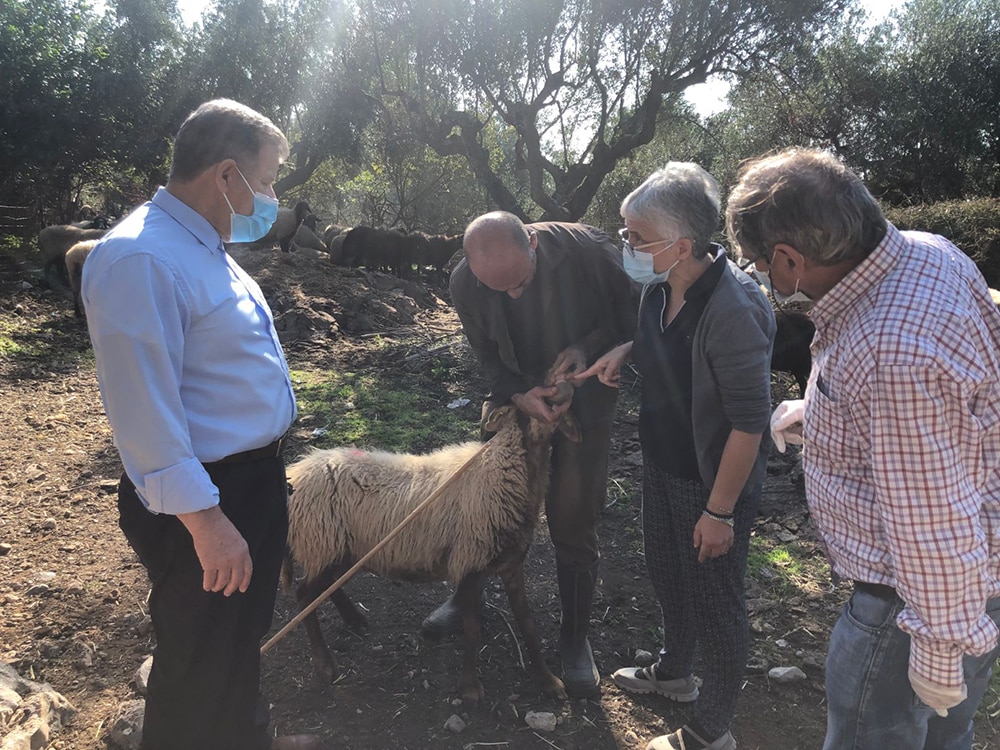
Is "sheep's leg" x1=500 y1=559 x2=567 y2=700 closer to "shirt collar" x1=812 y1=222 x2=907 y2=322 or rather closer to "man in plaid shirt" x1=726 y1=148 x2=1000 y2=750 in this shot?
"man in plaid shirt" x1=726 y1=148 x2=1000 y2=750

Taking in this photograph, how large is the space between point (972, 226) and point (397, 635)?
10289mm

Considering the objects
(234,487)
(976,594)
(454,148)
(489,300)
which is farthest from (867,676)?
(454,148)

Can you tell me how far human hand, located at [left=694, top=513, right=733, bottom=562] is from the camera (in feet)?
8.04

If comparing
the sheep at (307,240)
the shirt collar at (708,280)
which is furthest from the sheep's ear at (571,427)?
the sheep at (307,240)

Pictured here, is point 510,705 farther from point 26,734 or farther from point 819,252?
point 819,252

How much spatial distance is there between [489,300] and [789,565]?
9.81 ft

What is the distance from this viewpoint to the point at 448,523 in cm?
351

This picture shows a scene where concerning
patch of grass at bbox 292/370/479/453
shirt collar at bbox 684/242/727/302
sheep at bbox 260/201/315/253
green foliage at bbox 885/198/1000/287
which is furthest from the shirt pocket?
sheep at bbox 260/201/315/253

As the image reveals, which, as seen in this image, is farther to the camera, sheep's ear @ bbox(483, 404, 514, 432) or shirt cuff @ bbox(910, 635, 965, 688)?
sheep's ear @ bbox(483, 404, 514, 432)

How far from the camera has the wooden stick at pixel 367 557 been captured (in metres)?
2.86

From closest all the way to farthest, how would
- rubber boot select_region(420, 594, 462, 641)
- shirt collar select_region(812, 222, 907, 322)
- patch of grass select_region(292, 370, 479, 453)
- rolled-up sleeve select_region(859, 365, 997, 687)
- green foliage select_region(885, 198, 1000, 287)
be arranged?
rolled-up sleeve select_region(859, 365, 997, 687) → shirt collar select_region(812, 222, 907, 322) → rubber boot select_region(420, 594, 462, 641) → patch of grass select_region(292, 370, 479, 453) → green foliage select_region(885, 198, 1000, 287)

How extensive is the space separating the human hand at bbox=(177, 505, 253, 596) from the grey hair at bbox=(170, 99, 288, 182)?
109 centimetres

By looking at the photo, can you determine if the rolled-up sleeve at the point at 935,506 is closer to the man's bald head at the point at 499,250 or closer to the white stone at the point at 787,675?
the man's bald head at the point at 499,250

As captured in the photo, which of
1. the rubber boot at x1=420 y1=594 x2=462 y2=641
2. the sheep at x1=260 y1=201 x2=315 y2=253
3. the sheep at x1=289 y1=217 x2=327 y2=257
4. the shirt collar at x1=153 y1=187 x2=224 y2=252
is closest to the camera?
the shirt collar at x1=153 y1=187 x2=224 y2=252
